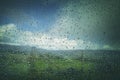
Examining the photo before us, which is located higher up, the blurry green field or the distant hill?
the distant hill

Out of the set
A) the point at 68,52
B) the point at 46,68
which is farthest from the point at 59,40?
the point at 46,68

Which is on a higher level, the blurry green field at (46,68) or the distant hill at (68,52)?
the distant hill at (68,52)

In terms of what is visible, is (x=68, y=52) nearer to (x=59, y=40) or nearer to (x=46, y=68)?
(x=59, y=40)

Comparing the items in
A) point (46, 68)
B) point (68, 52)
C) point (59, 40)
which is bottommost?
point (46, 68)

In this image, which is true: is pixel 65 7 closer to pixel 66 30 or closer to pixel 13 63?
pixel 66 30

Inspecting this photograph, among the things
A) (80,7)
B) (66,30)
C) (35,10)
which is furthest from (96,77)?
(35,10)

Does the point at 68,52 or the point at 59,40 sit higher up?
the point at 59,40

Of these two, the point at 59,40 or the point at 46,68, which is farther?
the point at 59,40

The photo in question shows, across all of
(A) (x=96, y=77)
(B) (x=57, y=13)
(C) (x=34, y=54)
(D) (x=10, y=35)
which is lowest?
(A) (x=96, y=77)
